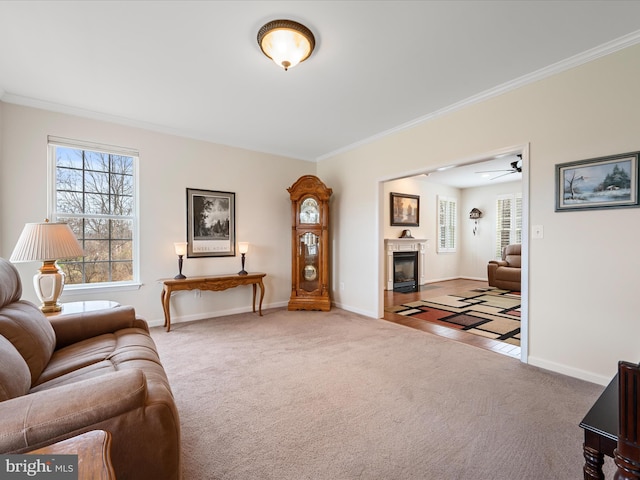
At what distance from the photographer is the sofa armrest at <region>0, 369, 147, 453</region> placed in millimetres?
820

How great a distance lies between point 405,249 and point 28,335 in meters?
6.28

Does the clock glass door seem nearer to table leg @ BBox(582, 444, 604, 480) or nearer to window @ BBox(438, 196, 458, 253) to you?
table leg @ BBox(582, 444, 604, 480)

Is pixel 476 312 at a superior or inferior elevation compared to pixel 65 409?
inferior

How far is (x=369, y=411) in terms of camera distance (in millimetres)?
1920

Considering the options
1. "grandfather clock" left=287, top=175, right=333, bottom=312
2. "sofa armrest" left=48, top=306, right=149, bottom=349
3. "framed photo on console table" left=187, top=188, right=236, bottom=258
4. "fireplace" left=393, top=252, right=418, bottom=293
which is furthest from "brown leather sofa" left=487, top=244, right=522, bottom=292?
"sofa armrest" left=48, top=306, right=149, bottom=349

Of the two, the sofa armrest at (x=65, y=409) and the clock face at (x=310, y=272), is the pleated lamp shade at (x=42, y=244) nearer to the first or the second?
the sofa armrest at (x=65, y=409)

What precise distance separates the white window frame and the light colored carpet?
4968 millimetres

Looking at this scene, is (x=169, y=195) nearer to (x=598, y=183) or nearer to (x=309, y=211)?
(x=309, y=211)

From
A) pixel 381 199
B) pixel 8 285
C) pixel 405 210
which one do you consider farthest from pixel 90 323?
pixel 405 210

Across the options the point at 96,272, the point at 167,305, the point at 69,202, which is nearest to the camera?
the point at 69,202

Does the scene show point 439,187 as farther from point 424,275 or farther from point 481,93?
point 481,93

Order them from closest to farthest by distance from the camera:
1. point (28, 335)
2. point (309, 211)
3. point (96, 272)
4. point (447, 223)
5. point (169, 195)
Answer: point (28, 335) < point (96, 272) < point (169, 195) < point (309, 211) < point (447, 223)

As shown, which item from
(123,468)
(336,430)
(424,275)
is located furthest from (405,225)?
(123,468)

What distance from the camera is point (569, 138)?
2.39 meters
